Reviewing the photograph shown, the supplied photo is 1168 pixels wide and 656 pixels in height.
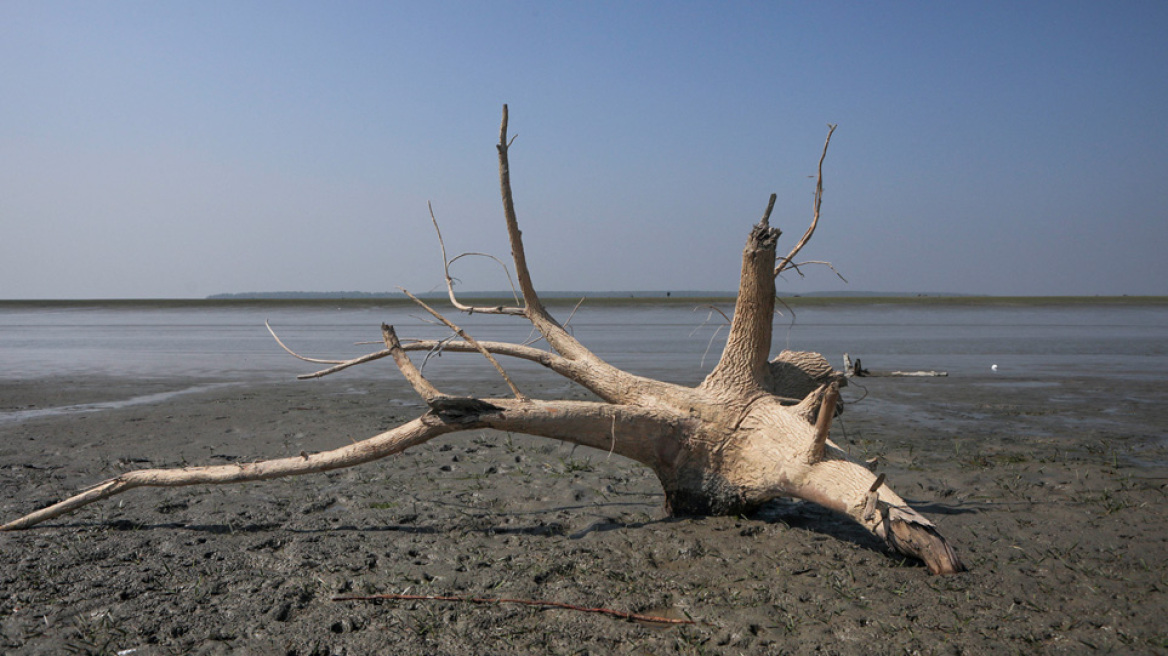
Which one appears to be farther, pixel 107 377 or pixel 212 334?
pixel 212 334

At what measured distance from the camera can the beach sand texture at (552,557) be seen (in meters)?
2.72

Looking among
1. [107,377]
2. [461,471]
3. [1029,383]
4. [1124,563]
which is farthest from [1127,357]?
[107,377]

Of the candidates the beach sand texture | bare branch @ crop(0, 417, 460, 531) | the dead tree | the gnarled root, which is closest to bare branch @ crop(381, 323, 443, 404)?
the dead tree

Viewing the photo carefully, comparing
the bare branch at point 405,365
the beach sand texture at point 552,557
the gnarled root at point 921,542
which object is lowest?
the beach sand texture at point 552,557

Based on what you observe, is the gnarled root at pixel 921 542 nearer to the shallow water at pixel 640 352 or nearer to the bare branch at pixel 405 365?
the bare branch at pixel 405 365

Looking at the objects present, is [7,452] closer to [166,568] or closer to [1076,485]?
[166,568]

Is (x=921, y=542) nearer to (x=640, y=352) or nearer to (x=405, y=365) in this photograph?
(x=405, y=365)

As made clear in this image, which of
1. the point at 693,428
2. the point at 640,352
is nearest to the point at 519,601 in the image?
the point at 693,428

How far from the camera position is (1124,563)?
3414 mm

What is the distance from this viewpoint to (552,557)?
11.6ft

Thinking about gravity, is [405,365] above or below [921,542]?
above

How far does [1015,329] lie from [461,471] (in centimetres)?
2301

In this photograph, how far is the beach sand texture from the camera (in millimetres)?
2725

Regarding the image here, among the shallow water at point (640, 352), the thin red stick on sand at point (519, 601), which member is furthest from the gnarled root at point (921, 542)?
the shallow water at point (640, 352)
